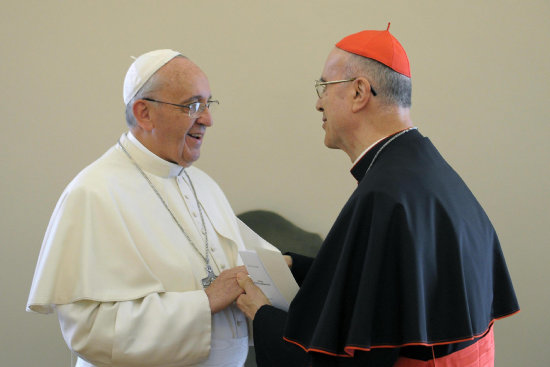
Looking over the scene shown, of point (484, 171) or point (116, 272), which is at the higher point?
point (484, 171)

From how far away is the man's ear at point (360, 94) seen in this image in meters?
2.16

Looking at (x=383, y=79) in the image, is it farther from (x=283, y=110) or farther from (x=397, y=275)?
(x=283, y=110)

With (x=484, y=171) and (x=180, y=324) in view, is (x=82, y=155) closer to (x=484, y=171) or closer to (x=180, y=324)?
(x=180, y=324)

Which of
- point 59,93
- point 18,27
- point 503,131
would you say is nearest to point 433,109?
point 503,131

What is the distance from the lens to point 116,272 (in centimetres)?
243

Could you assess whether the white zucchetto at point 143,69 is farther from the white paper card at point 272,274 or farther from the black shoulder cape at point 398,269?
the black shoulder cape at point 398,269

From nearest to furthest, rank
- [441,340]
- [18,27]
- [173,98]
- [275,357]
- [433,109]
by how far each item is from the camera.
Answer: [441,340], [275,357], [173,98], [18,27], [433,109]

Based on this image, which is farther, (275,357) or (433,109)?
(433,109)

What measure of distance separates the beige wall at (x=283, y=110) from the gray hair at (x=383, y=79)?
2052 millimetres

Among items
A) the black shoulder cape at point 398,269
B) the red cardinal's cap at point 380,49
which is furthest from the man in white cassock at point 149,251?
the red cardinal's cap at point 380,49

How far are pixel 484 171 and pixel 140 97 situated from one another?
2729mm

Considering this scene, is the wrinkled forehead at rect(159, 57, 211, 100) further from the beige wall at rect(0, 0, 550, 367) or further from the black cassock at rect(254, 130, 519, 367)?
the beige wall at rect(0, 0, 550, 367)

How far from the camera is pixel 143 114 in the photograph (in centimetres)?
275

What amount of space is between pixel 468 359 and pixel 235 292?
38.4 inches
